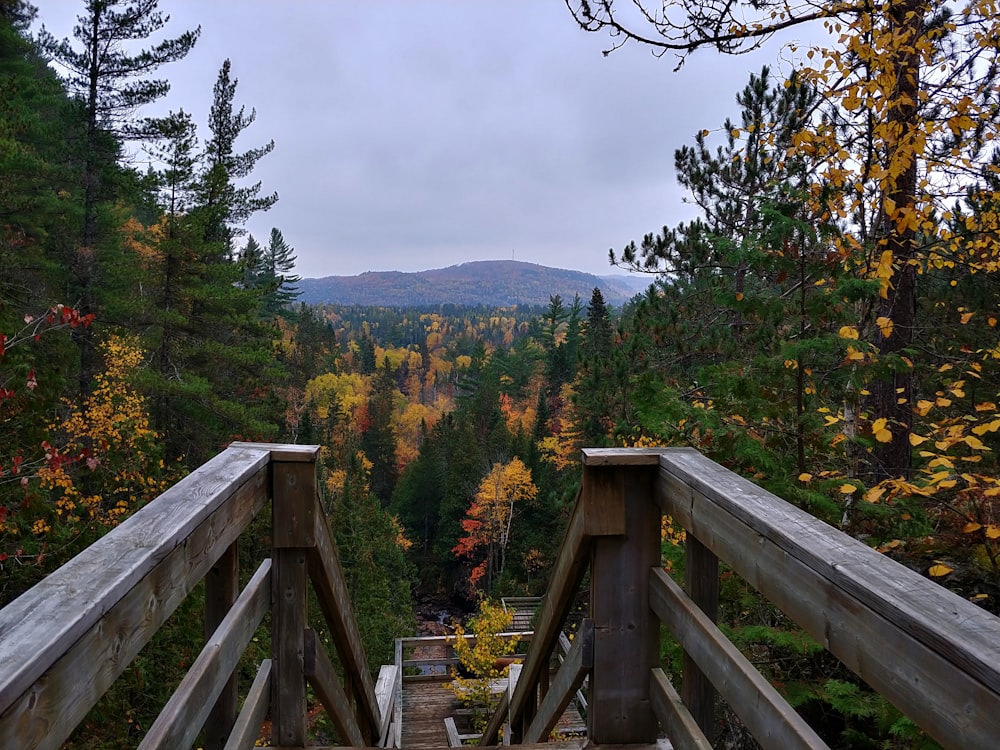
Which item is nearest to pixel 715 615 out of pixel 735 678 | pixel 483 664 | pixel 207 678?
pixel 735 678

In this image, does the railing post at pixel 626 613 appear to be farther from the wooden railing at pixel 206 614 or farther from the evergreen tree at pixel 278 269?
the evergreen tree at pixel 278 269

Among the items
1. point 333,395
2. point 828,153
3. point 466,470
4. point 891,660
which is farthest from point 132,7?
point 333,395

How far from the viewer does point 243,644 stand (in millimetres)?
1812

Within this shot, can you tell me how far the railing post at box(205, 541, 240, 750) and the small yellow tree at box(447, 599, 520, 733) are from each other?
13.6m

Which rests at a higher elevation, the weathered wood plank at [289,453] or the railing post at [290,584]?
the weathered wood plank at [289,453]

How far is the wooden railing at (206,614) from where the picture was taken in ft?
2.91

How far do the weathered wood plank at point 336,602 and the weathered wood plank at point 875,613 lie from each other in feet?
4.49

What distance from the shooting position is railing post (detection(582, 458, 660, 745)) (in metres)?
2.03

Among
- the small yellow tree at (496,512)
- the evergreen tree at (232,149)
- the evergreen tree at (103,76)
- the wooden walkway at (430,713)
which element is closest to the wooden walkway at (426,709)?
the wooden walkway at (430,713)

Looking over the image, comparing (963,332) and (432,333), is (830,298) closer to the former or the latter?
(963,332)

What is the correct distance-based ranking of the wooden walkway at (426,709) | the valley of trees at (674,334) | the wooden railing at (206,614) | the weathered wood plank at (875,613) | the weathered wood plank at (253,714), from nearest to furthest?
the weathered wood plank at (875,613), the wooden railing at (206,614), the weathered wood plank at (253,714), the valley of trees at (674,334), the wooden walkway at (426,709)

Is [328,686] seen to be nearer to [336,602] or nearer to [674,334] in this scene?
[336,602]

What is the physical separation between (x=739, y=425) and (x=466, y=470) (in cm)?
3576

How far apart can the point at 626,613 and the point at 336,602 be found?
3.88 ft
